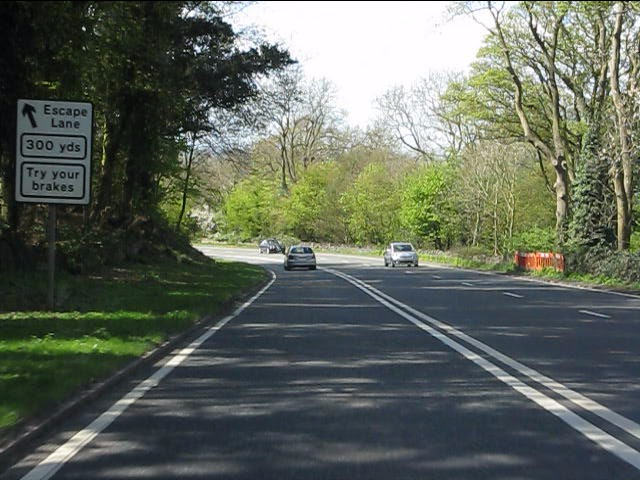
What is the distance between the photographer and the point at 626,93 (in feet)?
109

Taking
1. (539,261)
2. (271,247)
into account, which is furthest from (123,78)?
(271,247)

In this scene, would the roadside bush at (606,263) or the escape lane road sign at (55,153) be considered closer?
the escape lane road sign at (55,153)

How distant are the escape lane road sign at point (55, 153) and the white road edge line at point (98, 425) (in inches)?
168

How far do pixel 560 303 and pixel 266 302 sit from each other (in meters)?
8.25

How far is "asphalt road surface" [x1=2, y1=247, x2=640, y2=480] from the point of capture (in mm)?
6312

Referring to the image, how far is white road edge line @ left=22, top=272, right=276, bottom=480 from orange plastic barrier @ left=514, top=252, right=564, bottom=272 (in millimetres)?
28964

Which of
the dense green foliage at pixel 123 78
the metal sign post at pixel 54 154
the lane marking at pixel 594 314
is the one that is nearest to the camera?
the dense green foliage at pixel 123 78

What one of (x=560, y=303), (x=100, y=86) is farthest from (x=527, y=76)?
(x=100, y=86)

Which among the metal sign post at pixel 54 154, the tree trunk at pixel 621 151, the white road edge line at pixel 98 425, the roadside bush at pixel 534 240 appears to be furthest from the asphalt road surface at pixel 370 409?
the roadside bush at pixel 534 240

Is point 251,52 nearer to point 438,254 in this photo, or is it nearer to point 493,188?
point 493,188

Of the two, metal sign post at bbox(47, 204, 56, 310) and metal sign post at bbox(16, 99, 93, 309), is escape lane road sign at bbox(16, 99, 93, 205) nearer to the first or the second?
metal sign post at bbox(16, 99, 93, 309)

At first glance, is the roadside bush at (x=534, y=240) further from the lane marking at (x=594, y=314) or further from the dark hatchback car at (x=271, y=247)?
the dark hatchback car at (x=271, y=247)

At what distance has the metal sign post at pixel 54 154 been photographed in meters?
14.8

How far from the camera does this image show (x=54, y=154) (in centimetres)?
1521
